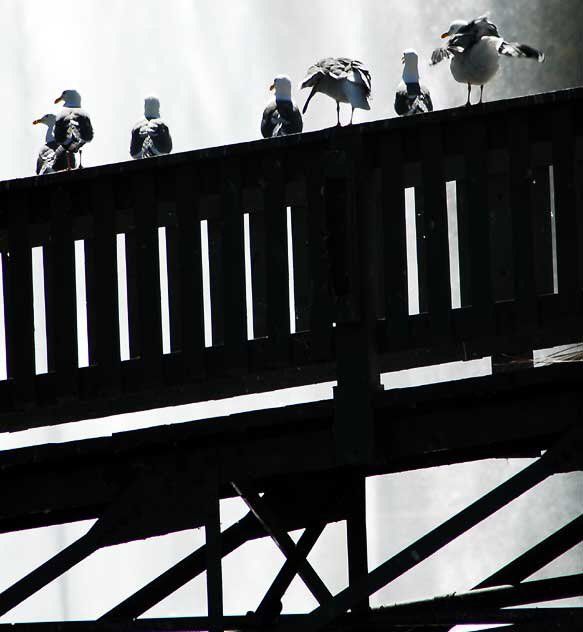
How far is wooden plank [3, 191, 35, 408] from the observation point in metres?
7.31

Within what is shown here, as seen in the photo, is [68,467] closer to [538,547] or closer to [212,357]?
[212,357]

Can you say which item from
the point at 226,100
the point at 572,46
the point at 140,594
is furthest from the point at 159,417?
the point at 140,594

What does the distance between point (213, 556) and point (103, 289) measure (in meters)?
1.18

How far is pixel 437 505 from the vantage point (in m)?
16.6

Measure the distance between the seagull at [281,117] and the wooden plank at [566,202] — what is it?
6.36 m

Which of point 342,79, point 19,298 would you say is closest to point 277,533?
point 19,298

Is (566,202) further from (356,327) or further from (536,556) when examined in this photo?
(536,556)

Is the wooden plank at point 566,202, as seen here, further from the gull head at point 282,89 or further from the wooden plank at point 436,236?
the gull head at point 282,89

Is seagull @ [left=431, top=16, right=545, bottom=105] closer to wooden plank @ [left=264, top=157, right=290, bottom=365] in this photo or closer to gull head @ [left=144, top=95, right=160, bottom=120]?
wooden plank @ [left=264, top=157, right=290, bottom=365]

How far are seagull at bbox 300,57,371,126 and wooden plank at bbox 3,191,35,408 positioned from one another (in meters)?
2.87

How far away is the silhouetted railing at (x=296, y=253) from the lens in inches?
272

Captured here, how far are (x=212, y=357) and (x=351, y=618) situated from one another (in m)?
1.25

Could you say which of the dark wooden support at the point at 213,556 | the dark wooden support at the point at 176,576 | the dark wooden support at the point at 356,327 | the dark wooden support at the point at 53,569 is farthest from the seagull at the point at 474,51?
the dark wooden support at the point at 53,569

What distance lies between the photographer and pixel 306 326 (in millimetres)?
7332
